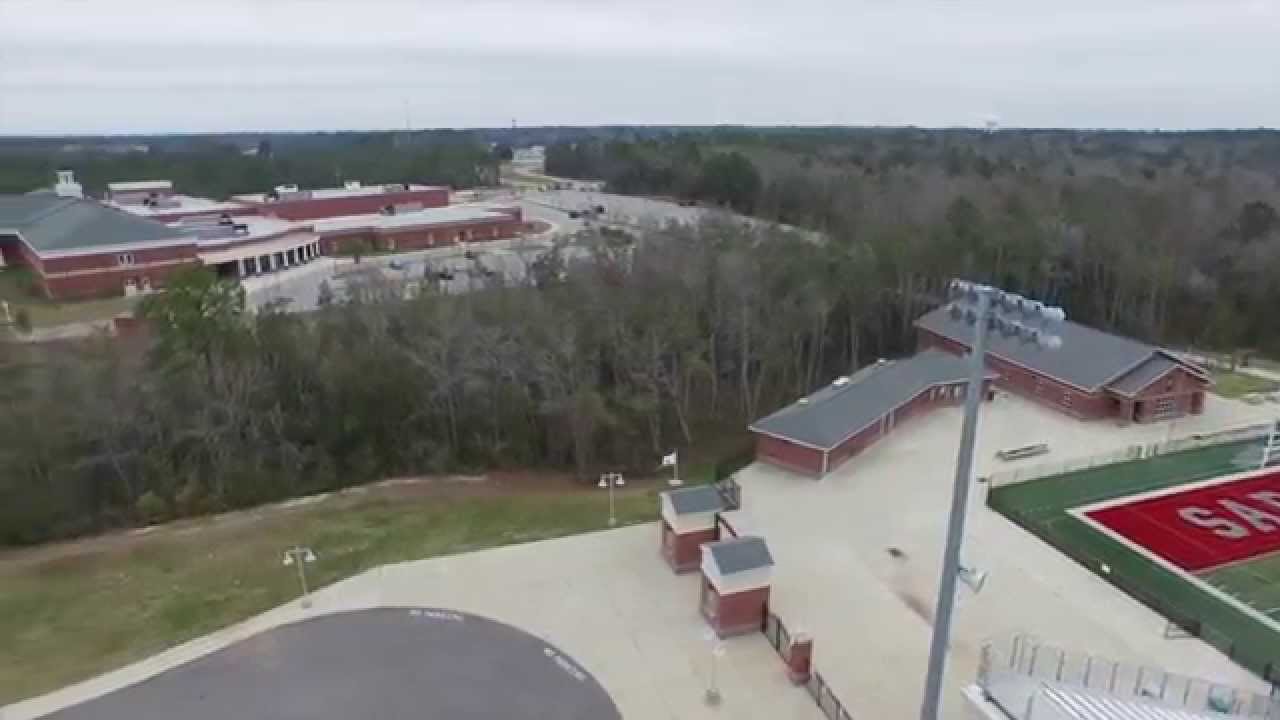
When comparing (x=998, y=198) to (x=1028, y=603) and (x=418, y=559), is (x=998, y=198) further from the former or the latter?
(x=418, y=559)

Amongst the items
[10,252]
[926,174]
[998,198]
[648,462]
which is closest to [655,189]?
[926,174]

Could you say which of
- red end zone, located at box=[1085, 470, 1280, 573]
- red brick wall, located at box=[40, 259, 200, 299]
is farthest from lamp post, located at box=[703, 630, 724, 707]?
red brick wall, located at box=[40, 259, 200, 299]

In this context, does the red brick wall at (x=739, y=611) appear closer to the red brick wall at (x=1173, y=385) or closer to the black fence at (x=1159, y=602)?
the black fence at (x=1159, y=602)

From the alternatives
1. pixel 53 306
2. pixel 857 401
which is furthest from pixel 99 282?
pixel 857 401

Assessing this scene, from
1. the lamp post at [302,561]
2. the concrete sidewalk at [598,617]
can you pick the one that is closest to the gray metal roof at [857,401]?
the concrete sidewalk at [598,617]

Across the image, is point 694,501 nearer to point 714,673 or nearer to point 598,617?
point 598,617
